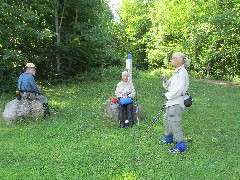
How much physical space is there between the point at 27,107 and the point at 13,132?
129 centimetres

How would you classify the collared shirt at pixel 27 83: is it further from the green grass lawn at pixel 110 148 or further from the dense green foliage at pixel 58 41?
the dense green foliage at pixel 58 41

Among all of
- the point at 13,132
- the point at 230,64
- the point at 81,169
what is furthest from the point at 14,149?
the point at 230,64

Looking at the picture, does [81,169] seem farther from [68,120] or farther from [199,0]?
[199,0]

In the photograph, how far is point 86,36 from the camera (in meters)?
18.3

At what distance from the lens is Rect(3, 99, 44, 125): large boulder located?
373 inches

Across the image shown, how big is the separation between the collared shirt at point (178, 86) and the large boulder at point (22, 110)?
4.78m

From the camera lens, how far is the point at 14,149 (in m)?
7.29

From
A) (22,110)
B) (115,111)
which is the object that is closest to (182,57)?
(115,111)

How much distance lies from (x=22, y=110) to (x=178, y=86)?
5.33 m

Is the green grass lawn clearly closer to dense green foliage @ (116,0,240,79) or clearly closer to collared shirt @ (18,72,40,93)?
collared shirt @ (18,72,40,93)

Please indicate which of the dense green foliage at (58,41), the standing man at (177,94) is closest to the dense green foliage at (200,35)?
the dense green foliage at (58,41)

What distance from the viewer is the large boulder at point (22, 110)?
9.48 metres

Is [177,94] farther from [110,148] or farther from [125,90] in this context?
[125,90]

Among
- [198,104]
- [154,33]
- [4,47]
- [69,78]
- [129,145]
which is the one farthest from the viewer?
[154,33]
